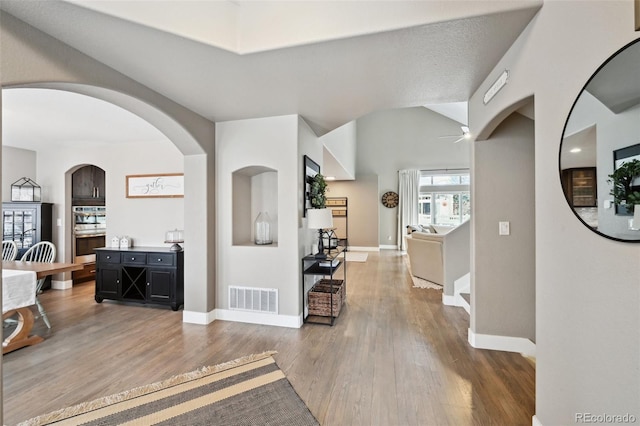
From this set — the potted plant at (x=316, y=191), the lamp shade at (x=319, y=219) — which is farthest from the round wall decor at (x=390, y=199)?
the lamp shade at (x=319, y=219)

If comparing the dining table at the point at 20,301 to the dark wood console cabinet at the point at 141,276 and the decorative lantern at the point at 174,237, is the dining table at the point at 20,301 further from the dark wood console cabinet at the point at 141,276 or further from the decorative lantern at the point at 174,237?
the decorative lantern at the point at 174,237

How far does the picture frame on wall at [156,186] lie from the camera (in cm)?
449

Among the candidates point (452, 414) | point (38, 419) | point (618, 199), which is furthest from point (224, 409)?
point (618, 199)

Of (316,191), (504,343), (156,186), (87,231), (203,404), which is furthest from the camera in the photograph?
(87,231)

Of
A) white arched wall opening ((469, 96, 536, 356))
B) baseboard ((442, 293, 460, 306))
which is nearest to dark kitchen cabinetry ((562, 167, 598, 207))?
white arched wall opening ((469, 96, 536, 356))

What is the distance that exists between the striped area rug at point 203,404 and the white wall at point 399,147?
8156mm

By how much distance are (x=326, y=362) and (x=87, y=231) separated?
5566 millimetres

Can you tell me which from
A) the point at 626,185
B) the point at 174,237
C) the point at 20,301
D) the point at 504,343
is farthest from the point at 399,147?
the point at 20,301

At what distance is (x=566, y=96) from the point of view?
1.38m

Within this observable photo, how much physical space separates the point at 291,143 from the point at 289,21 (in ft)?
4.92

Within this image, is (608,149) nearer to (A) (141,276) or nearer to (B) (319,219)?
(B) (319,219)

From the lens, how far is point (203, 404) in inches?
77.0

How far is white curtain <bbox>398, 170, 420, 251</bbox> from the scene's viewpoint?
9672 millimetres

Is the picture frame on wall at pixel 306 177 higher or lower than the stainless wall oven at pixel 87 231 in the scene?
higher
